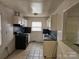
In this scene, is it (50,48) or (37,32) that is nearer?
(50,48)

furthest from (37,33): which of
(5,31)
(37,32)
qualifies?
(5,31)

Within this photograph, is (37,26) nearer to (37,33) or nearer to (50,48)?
(37,33)

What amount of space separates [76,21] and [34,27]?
6.78 meters

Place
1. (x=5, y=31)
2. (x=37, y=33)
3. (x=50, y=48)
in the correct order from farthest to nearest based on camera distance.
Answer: (x=37, y=33) → (x=5, y=31) → (x=50, y=48)

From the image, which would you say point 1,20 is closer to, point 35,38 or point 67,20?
point 67,20

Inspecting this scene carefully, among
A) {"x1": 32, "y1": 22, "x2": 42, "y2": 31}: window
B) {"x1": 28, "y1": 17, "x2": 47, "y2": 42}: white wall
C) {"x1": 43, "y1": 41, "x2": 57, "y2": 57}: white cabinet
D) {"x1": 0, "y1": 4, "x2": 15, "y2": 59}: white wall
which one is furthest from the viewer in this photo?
{"x1": 32, "y1": 22, "x2": 42, "y2": 31}: window

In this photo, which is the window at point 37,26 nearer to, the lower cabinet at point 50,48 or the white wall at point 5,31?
the white wall at point 5,31

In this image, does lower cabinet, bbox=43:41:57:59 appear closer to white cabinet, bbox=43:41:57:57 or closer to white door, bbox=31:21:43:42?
white cabinet, bbox=43:41:57:57

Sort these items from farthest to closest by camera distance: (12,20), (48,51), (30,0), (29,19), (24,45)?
(29,19)
(24,45)
(12,20)
(48,51)
(30,0)

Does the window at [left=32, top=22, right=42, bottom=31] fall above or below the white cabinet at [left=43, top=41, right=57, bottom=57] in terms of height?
above

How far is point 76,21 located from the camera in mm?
3465

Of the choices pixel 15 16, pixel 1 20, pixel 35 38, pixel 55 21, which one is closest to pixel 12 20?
pixel 15 16

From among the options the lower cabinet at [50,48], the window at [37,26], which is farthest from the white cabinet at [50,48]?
the window at [37,26]

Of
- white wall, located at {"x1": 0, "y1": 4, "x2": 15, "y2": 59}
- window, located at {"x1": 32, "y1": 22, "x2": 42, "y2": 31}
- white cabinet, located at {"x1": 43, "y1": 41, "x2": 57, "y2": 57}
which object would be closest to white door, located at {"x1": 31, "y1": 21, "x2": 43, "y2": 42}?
window, located at {"x1": 32, "y1": 22, "x2": 42, "y2": 31}
